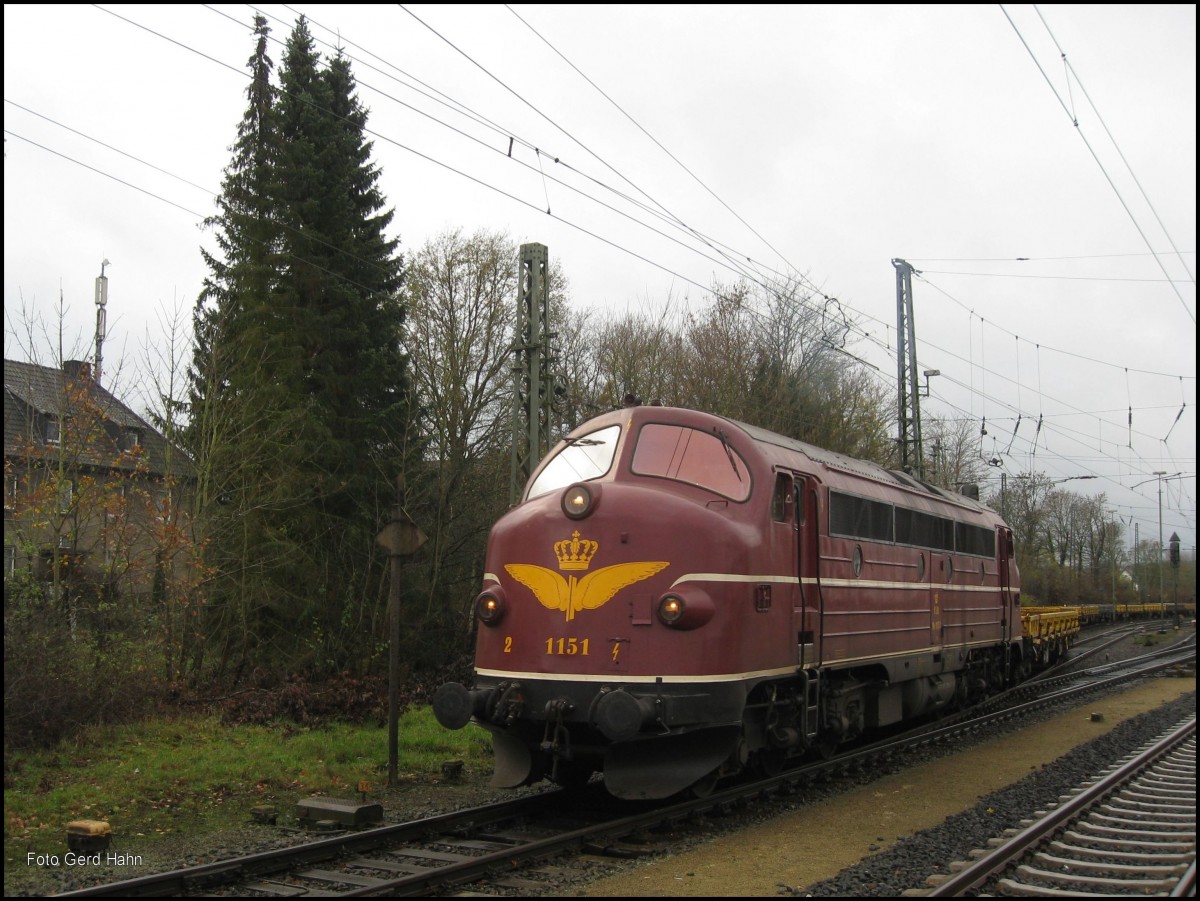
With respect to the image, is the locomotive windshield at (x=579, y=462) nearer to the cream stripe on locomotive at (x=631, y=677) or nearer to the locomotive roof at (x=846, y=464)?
the locomotive roof at (x=846, y=464)

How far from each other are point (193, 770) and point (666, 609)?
578cm

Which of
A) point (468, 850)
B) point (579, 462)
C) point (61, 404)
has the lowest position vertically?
point (468, 850)

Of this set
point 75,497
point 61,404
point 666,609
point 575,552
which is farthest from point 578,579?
point 61,404

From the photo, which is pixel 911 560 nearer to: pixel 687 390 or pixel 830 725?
pixel 830 725

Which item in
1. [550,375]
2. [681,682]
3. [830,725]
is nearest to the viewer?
[681,682]

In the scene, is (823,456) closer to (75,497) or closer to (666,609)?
(666,609)

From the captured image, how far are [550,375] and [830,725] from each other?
7.09 metres

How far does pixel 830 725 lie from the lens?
1145 centimetres

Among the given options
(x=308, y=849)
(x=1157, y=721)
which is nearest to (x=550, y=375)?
(x=308, y=849)

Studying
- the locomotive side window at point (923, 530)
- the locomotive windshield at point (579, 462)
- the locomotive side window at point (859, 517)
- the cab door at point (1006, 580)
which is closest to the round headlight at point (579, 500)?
the locomotive windshield at point (579, 462)

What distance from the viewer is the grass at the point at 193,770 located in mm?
9234

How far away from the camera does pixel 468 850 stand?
8242mm

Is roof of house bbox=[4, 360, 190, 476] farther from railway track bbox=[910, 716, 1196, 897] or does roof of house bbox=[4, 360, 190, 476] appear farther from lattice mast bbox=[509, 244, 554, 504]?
railway track bbox=[910, 716, 1196, 897]

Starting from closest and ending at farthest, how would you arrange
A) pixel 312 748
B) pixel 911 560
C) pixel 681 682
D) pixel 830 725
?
pixel 681 682
pixel 830 725
pixel 312 748
pixel 911 560
